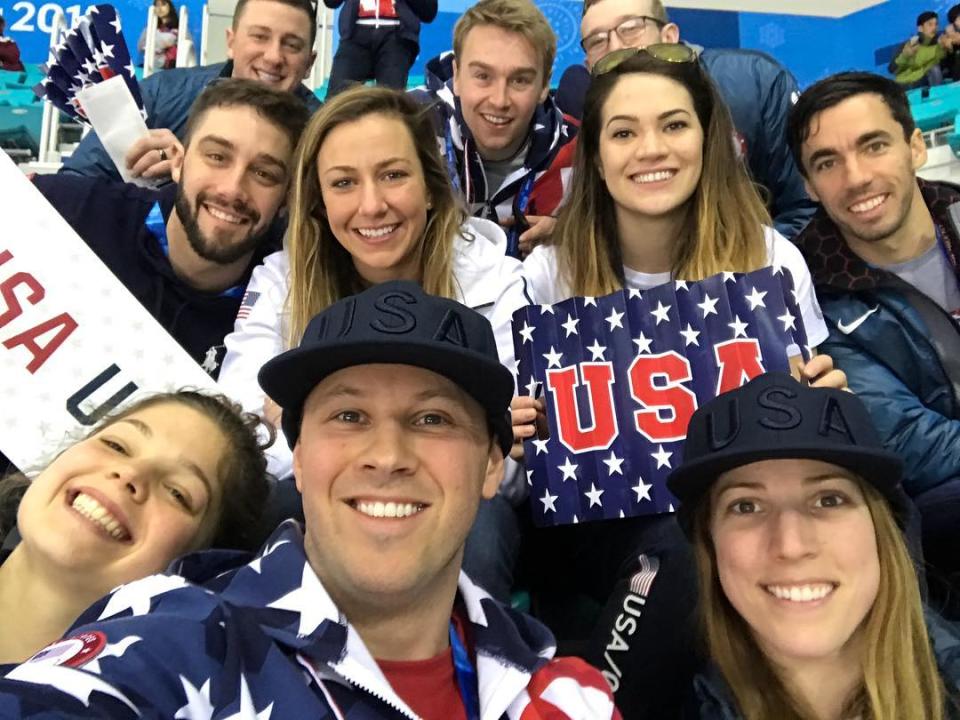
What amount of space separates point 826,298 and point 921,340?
0.27 m

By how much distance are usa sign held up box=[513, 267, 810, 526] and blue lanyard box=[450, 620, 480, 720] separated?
64 centimetres

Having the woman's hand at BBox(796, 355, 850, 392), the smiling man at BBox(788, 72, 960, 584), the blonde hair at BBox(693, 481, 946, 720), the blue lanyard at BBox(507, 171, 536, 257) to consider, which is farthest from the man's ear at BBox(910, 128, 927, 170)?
the blonde hair at BBox(693, 481, 946, 720)

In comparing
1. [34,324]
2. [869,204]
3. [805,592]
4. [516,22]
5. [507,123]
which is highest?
[516,22]

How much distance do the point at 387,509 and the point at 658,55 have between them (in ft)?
5.40

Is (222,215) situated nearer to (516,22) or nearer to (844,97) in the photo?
(516,22)

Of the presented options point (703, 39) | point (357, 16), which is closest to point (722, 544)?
point (357, 16)

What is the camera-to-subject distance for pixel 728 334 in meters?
2.04

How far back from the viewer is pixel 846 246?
2531mm

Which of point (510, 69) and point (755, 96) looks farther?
point (755, 96)

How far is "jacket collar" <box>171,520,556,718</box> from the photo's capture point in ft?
3.79

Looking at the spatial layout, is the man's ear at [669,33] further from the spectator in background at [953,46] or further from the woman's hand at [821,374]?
the spectator in background at [953,46]

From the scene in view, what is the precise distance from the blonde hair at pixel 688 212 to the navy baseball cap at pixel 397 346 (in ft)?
3.40

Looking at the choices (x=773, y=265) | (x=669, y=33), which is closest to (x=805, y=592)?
(x=773, y=265)

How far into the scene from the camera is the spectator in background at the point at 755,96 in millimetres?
3301
